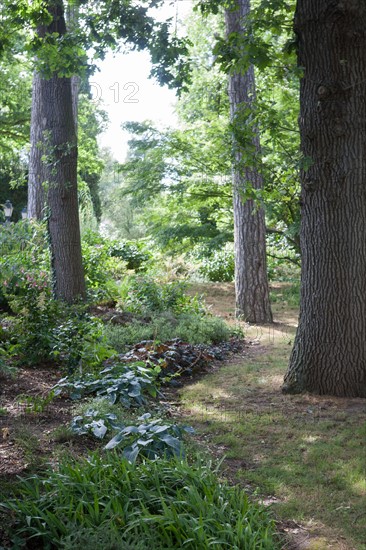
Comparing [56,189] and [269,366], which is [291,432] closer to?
[269,366]

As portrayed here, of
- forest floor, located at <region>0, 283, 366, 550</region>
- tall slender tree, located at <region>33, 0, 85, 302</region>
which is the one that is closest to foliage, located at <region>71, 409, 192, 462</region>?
forest floor, located at <region>0, 283, 366, 550</region>

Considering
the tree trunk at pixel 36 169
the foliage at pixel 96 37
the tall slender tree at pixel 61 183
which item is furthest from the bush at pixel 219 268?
the foliage at pixel 96 37

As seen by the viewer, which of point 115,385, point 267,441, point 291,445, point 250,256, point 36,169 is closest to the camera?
point 291,445

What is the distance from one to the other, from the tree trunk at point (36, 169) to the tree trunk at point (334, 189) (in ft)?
31.9

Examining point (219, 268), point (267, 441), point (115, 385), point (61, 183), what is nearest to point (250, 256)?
point (61, 183)

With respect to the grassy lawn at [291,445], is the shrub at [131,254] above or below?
above

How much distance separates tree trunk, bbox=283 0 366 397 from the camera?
5594mm

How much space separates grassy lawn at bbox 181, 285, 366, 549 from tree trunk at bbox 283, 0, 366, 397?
450mm

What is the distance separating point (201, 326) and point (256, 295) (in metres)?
→ 2.48

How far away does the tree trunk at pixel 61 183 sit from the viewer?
9.72m

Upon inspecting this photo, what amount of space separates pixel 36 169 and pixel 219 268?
5514 mm

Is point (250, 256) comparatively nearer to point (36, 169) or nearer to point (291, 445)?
point (291, 445)

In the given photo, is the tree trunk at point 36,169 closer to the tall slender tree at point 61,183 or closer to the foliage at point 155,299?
the tall slender tree at point 61,183

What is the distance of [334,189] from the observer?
5.67 meters
